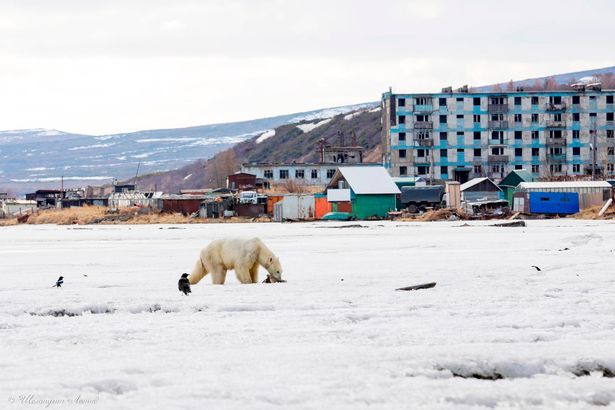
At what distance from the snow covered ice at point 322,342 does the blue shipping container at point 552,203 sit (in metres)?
53.0

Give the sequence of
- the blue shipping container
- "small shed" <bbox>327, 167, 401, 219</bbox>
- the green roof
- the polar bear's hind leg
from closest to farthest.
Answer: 1. the polar bear's hind leg
2. the blue shipping container
3. "small shed" <bbox>327, 167, 401, 219</bbox>
4. the green roof

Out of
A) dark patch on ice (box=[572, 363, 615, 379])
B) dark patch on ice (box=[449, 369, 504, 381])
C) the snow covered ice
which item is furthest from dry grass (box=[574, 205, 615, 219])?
dark patch on ice (box=[449, 369, 504, 381])

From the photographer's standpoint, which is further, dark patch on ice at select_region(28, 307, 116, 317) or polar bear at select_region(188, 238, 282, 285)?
polar bear at select_region(188, 238, 282, 285)

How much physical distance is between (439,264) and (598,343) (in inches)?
493

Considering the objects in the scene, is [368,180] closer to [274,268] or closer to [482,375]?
[274,268]

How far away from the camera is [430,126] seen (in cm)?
13138

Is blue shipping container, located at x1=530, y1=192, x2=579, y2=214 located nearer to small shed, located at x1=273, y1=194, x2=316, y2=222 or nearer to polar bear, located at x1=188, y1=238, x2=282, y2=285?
small shed, located at x1=273, y1=194, x2=316, y2=222

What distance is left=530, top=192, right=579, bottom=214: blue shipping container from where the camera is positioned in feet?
231

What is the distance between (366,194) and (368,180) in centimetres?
177

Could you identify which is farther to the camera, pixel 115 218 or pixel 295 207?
pixel 115 218

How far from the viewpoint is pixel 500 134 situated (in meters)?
133

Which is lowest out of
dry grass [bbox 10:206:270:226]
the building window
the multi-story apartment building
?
dry grass [bbox 10:206:270:226]

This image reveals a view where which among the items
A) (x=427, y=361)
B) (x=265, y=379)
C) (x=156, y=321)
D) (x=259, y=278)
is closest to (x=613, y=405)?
(x=427, y=361)

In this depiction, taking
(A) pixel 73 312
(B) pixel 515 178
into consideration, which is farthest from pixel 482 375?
(B) pixel 515 178
